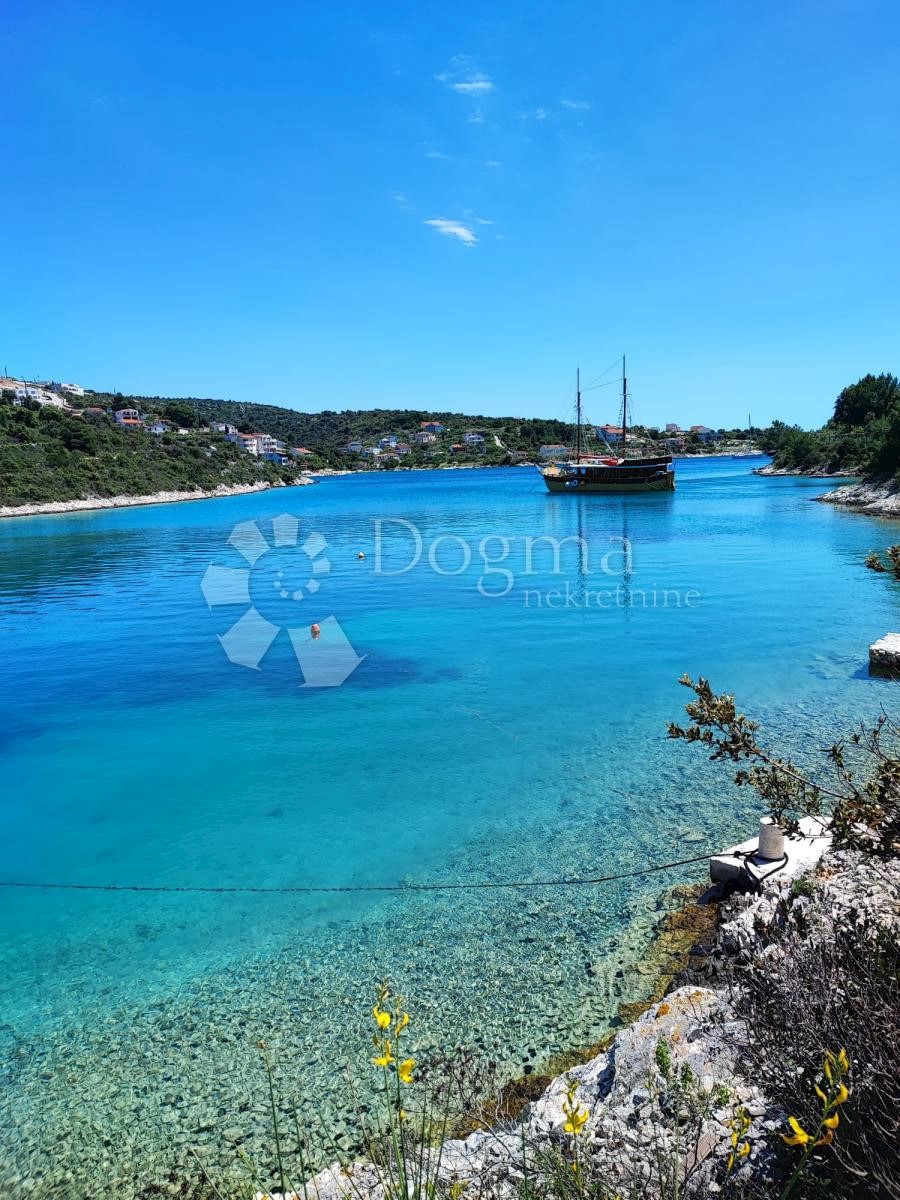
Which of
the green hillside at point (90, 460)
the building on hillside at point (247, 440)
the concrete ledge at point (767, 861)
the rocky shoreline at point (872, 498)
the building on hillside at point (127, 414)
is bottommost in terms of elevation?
the concrete ledge at point (767, 861)

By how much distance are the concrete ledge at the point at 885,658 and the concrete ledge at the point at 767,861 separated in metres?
6.63

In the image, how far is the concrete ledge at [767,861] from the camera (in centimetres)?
526

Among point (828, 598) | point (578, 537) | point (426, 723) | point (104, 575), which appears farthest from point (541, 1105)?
point (578, 537)

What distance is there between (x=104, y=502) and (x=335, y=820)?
Answer: 219ft

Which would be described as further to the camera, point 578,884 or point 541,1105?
point 578,884

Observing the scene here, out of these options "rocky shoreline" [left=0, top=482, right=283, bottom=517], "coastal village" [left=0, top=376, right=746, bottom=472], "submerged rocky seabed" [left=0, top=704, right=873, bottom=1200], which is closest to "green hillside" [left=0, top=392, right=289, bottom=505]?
"rocky shoreline" [left=0, top=482, right=283, bottom=517]

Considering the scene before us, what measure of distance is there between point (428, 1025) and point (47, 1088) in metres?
2.39

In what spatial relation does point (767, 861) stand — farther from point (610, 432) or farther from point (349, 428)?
point (349, 428)

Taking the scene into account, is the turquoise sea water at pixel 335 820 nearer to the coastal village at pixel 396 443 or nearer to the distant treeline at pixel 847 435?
the distant treeline at pixel 847 435

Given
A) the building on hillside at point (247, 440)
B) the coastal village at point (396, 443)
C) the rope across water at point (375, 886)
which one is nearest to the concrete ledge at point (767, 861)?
the rope across water at point (375, 886)

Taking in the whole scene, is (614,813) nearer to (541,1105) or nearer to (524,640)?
(541,1105)

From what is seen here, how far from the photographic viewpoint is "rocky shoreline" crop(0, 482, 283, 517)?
189 feet

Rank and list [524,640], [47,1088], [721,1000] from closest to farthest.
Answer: [721,1000], [47,1088], [524,640]

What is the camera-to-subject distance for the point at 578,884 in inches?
244
